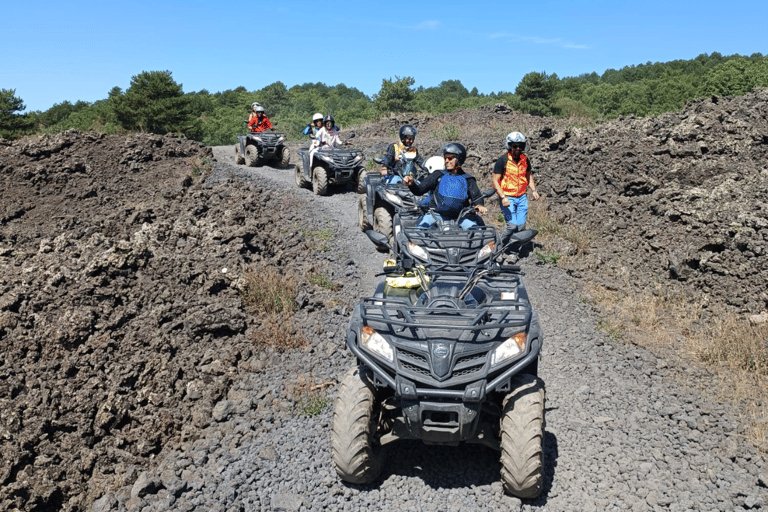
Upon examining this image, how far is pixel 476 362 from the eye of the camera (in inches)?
163

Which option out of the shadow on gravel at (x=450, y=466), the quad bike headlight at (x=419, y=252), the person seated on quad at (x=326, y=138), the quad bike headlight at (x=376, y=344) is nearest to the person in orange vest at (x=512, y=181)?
the quad bike headlight at (x=419, y=252)

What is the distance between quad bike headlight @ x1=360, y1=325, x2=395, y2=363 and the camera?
4.27 m

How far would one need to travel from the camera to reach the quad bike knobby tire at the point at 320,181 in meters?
14.5

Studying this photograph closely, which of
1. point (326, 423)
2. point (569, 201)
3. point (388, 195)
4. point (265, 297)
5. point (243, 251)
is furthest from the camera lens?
point (569, 201)

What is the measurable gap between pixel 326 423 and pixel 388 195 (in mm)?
5752

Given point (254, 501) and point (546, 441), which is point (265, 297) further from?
point (546, 441)

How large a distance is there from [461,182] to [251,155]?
12.1 meters

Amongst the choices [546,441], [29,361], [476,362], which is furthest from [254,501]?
[29,361]

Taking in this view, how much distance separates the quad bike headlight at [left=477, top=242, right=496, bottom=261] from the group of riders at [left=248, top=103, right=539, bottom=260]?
29.5 inches

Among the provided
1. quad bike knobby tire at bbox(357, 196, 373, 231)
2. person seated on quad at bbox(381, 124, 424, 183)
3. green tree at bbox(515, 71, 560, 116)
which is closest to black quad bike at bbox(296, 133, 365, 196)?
quad bike knobby tire at bbox(357, 196, 373, 231)

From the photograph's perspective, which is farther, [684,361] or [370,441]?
[684,361]

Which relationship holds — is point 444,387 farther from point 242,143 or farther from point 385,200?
point 242,143

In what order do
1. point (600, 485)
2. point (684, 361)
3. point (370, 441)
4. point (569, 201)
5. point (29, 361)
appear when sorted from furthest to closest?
point (569, 201) < point (684, 361) < point (29, 361) < point (600, 485) < point (370, 441)

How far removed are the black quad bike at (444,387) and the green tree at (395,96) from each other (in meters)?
41.9
